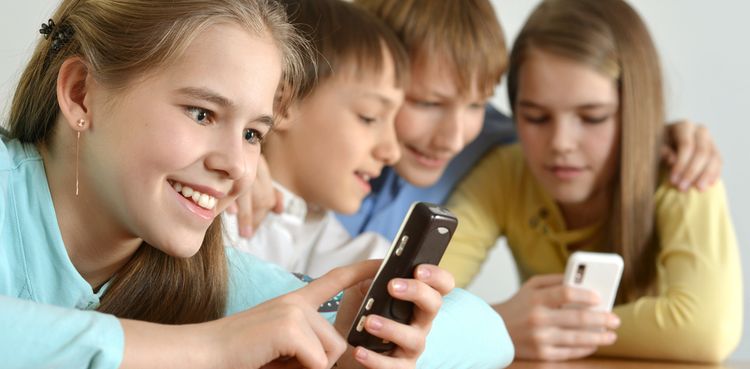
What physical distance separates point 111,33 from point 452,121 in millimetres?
830

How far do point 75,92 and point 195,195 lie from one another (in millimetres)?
152

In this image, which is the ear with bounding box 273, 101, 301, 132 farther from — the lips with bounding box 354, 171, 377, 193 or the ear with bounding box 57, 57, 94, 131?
the ear with bounding box 57, 57, 94, 131

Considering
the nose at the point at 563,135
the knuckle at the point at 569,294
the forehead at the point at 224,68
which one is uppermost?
the forehead at the point at 224,68

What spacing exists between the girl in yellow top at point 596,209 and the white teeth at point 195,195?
0.64 meters

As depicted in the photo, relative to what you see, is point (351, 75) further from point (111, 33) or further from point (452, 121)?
point (111, 33)

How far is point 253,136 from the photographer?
0.99m

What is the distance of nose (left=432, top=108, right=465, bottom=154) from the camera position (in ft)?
5.48

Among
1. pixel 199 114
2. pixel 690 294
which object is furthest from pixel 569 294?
pixel 199 114

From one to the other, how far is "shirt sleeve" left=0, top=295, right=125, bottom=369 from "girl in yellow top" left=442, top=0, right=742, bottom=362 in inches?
32.2

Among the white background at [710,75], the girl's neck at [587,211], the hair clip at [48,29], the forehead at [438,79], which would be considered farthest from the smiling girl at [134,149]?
the white background at [710,75]

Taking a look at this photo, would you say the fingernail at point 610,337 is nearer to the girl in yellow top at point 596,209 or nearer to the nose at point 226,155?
the girl in yellow top at point 596,209

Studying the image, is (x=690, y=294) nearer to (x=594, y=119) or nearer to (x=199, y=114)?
(x=594, y=119)

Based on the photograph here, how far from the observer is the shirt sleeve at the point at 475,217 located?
176 centimetres

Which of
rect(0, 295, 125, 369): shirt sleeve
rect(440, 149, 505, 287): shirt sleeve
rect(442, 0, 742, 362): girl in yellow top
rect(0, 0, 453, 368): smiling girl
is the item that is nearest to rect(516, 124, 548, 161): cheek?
rect(442, 0, 742, 362): girl in yellow top
